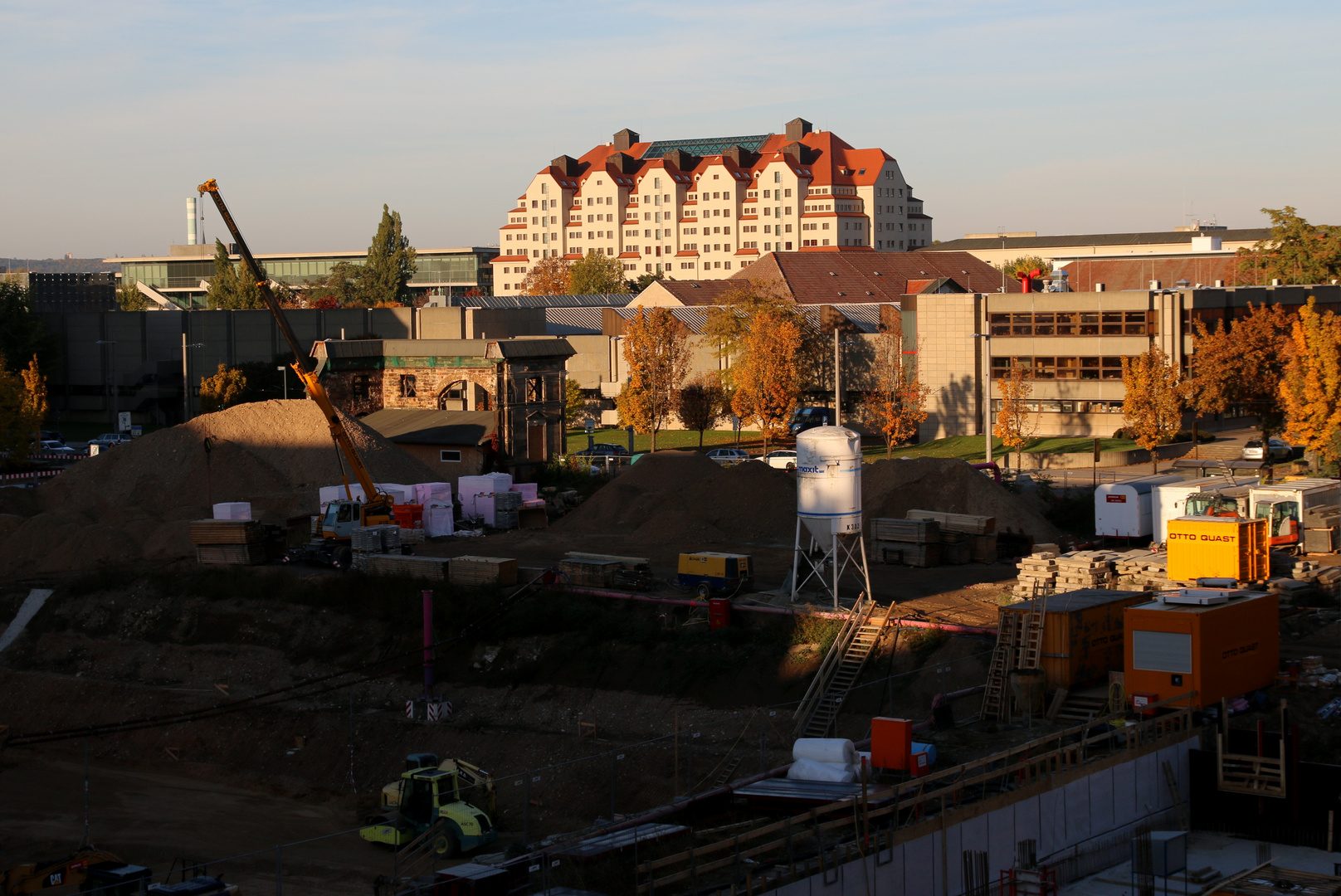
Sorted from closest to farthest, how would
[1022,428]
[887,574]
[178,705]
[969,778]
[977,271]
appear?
[969,778], [178,705], [887,574], [1022,428], [977,271]

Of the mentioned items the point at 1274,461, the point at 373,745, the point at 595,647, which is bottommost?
the point at 373,745

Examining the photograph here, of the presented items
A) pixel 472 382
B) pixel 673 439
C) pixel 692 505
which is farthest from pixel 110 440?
pixel 692 505

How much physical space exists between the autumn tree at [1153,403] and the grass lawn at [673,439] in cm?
2329

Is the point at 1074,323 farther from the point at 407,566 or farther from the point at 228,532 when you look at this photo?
the point at 228,532

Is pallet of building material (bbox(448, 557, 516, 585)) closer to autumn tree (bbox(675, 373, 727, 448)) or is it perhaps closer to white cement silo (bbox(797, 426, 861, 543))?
white cement silo (bbox(797, 426, 861, 543))

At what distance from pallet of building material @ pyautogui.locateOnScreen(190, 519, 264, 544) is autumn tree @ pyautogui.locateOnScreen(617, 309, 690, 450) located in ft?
114

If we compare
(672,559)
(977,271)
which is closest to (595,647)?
(672,559)

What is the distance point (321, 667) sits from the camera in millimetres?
40906

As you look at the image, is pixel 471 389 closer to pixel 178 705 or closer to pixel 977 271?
pixel 178 705

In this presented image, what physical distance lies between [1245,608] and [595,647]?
56.1ft

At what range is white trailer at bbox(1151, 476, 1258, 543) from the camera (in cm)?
4366

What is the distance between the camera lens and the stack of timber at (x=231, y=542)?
47.5 meters

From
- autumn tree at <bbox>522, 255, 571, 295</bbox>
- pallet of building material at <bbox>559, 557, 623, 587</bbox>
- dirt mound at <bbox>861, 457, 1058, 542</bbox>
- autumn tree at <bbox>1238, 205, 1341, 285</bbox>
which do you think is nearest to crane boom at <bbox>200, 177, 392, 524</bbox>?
pallet of building material at <bbox>559, 557, 623, 587</bbox>

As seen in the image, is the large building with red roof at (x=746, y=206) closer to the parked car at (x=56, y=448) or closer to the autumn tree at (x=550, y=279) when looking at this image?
the autumn tree at (x=550, y=279)
